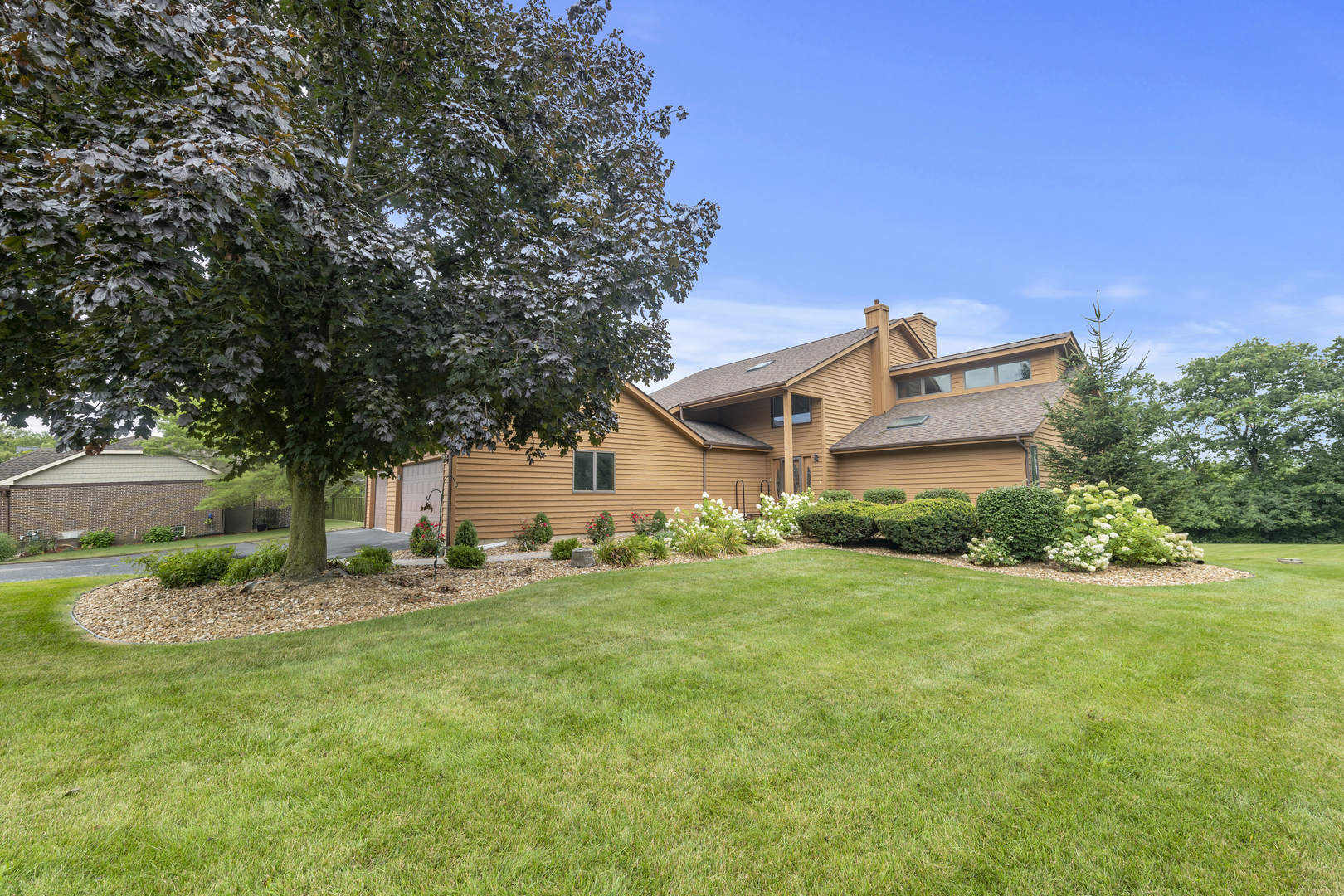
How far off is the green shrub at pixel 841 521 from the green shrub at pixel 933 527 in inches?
A: 18.6

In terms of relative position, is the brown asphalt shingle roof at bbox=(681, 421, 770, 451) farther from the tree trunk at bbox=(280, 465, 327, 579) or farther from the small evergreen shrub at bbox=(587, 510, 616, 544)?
the tree trunk at bbox=(280, 465, 327, 579)

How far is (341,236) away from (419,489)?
1135 centimetres

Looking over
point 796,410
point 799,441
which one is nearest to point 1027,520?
point 799,441

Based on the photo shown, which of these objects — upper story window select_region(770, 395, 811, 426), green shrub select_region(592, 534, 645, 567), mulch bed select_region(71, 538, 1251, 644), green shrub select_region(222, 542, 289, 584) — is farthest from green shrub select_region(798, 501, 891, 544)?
green shrub select_region(222, 542, 289, 584)

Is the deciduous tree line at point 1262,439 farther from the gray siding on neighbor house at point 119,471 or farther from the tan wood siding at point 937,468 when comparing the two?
the gray siding on neighbor house at point 119,471

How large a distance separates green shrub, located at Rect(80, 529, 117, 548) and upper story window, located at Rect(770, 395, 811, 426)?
78.9 feet

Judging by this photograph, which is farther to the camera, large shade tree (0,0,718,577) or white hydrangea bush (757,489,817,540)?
white hydrangea bush (757,489,817,540)

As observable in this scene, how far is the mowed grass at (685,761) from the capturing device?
1993 mm

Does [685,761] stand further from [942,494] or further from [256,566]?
[942,494]

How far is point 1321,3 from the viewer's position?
870 cm

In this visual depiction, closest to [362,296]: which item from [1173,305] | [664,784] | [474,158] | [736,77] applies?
[474,158]

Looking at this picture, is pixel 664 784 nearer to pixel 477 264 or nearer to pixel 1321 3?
pixel 477 264

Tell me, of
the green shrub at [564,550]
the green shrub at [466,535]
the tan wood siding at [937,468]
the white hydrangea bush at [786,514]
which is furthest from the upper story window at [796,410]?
the green shrub at [466,535]

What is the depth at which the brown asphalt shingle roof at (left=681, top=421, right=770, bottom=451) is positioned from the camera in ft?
58.9
